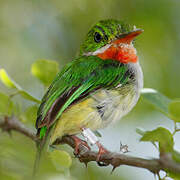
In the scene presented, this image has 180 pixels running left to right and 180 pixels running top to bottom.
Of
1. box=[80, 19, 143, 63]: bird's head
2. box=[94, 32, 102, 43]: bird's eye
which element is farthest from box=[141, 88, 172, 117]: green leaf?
box=[94, 32, 102, 43]: bird's eye

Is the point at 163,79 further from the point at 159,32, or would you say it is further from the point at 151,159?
the point at 151,159

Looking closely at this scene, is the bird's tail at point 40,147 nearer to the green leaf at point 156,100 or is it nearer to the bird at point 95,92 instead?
the bird at point 95,92

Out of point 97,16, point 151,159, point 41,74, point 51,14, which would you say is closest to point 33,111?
point 41,74

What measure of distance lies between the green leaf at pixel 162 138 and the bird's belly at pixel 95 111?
3.55 feet

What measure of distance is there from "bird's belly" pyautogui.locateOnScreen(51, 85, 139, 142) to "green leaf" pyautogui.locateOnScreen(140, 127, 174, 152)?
1.08m

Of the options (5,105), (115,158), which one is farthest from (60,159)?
(5,105)

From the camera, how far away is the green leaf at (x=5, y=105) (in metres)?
2.73

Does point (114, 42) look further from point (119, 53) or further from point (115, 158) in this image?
point (115, 158)

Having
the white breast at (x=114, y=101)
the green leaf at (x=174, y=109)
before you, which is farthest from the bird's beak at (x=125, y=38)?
the green leaf at (x=174, y=109)

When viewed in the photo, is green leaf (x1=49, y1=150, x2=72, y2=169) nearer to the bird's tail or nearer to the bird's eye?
the bird's tail

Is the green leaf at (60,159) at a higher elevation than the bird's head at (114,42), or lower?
lower

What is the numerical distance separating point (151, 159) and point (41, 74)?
1249mm

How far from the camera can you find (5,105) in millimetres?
2764

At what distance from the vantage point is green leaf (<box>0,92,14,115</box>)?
2729mm
